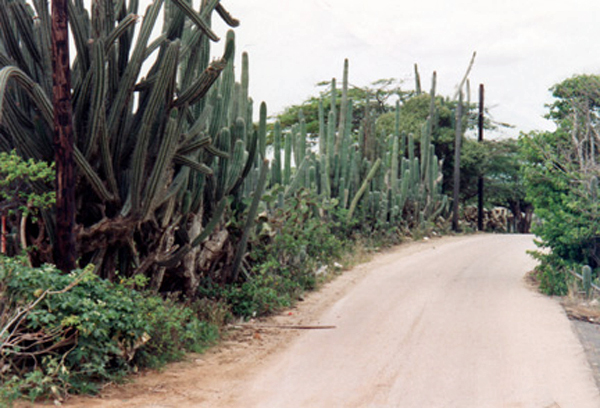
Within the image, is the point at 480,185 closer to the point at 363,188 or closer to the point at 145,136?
the point at 363,188

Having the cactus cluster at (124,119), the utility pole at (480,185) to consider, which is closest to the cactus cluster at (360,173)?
the cactus cluster at (124,119)

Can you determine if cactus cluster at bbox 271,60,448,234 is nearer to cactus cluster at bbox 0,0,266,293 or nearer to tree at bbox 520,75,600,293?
tree at bbox 520,75,600,293

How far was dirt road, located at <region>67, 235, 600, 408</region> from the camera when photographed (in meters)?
6.12

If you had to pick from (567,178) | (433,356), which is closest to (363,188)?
(567,178)

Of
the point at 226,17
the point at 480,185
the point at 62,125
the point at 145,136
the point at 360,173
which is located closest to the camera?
the point at 62,125

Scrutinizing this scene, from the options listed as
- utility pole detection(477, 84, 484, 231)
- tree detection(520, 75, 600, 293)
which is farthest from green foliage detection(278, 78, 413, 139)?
tree detection(520, 75, 600, 293)

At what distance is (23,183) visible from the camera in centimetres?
681

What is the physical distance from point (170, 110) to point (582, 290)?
7645 millimetres

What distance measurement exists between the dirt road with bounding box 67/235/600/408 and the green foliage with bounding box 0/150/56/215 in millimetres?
2018

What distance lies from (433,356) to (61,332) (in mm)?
3941

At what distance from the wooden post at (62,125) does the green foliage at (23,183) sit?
0.13 meters

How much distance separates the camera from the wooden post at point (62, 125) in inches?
260

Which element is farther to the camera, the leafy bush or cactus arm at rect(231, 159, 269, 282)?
cactus arm at rect(231, 159, 269, 282)

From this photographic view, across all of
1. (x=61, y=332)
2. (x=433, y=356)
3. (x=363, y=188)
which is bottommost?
(x=433, y=356)
